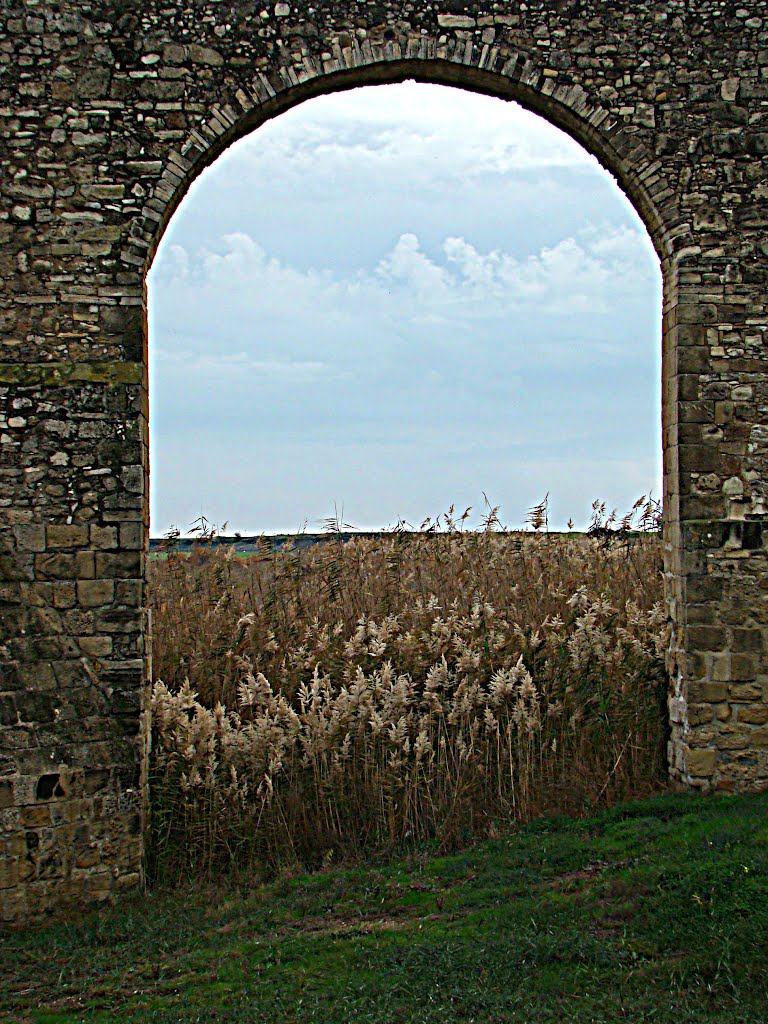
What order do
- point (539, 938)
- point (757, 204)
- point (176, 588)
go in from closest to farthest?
point (539, 938), point (757, 204), point (176, 588)

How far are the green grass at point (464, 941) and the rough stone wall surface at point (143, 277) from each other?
747mm

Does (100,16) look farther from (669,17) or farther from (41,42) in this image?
(669,17)

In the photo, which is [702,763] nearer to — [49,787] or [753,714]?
[753,714]

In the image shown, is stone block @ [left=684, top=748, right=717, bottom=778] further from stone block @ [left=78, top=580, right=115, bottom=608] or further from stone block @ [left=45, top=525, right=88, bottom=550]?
stone block @ [left=45, top=525, right=88, bottom=550]

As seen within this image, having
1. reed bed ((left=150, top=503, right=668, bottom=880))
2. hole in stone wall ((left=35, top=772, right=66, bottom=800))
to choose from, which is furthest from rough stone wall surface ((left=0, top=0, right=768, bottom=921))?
reed bed ((left=150, top=503, right=668, bottom=880))

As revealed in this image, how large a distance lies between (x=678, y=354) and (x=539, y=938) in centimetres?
413

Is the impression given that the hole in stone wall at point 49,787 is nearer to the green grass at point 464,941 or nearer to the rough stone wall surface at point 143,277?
the rough stone wall surface at point 143,277

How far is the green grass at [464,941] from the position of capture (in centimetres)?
459

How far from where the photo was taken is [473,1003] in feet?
15.0

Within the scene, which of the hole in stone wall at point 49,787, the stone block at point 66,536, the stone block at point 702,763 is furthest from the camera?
the stone block at point 702,763

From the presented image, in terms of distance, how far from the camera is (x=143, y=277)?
21.6 ft

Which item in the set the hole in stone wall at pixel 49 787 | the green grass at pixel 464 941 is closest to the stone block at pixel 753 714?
the green grass at pixel 464 941

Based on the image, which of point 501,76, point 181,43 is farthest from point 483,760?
point 181,43

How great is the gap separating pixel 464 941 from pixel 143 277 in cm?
476
